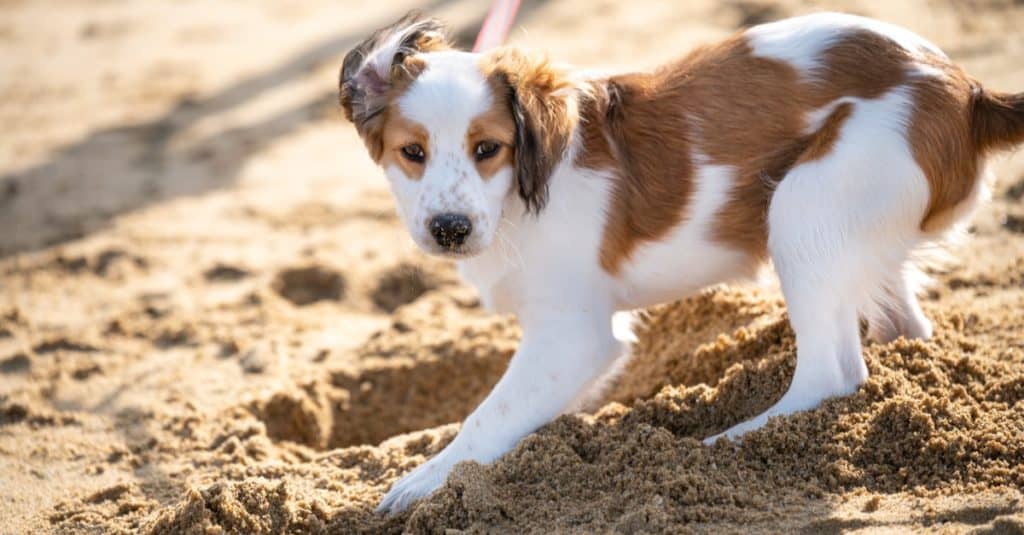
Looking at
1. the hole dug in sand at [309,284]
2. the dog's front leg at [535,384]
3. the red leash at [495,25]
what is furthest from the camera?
the hole dug in sand at [309,284]

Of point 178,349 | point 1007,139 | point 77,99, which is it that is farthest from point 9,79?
point 1007,139

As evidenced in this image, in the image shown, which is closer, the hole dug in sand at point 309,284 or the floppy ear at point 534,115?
the floppy ear at point 534,115

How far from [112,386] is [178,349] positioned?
1.37 feet

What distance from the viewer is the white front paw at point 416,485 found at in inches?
145

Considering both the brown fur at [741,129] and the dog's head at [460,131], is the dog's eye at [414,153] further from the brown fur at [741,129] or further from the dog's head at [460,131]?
the brown fur at [741,129]

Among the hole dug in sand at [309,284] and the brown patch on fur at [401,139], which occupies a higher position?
the brown patch on fur at [401,139]

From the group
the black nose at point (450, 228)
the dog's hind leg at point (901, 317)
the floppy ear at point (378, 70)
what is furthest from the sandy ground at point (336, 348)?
the floppy ear at point (378, 70)

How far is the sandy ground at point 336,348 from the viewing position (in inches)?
137

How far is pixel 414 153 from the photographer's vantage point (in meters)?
3.67

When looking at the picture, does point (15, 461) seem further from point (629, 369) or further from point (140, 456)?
point (629, 369)

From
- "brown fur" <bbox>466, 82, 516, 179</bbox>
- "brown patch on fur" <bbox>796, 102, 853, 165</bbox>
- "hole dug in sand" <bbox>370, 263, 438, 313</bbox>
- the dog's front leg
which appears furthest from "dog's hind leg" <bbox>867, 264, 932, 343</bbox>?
"hole dug in sand" <bbox>370, 263, 438, 313</bbox>

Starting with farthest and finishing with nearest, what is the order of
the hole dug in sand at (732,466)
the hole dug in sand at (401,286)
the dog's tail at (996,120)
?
the hole dug in sand at (401,286) < the dog's tail at (996,120) < the hole dug in sand at (732,466)

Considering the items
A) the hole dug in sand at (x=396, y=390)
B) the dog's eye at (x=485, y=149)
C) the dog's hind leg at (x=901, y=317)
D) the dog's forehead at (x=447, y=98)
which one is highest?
the dog's forehead at (x=447, y=98)

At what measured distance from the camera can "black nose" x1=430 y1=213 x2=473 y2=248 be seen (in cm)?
350
